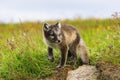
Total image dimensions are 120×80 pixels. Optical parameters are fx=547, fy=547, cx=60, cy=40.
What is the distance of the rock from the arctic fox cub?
17.6 inches

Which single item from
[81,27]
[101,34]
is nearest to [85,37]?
[101,34]

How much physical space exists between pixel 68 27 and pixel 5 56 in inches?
55.0

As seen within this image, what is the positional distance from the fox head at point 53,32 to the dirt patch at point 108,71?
100 cm

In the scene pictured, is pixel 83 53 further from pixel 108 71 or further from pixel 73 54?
pixel 108 71

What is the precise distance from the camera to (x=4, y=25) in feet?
67.7

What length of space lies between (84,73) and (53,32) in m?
1.11

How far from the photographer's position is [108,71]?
9.56m

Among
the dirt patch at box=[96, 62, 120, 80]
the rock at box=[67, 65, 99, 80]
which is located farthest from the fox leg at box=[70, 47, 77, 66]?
the dirt patch at box=[96, 62, 120, 80]

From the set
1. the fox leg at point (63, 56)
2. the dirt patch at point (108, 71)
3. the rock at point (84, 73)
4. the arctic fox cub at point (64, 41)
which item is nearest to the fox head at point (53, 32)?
the arctic fox cub at point (64, 41)

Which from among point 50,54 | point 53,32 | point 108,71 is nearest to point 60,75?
point 50,54

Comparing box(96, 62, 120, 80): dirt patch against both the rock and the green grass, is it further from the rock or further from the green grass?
the green grass

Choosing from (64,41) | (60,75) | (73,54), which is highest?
(64,41)

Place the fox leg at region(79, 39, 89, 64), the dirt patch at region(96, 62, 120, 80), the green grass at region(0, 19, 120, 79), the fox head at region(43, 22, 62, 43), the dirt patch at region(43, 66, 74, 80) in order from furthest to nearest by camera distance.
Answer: the fox leg at region(79, 39, 89, 64) < the fox head at region(43, 22, 62, 43) < the green grass at region(0, 19, 120, 79) < the dirt patch at region(43, 66, 74, 80) < the dirt patch at region(96, 62, 120, 80)

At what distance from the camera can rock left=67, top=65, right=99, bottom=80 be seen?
9.80m
